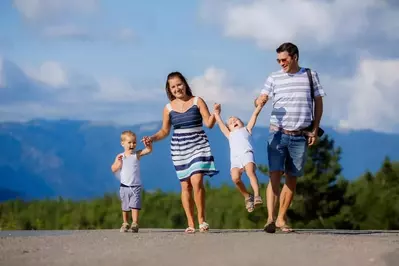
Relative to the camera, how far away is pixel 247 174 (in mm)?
10953

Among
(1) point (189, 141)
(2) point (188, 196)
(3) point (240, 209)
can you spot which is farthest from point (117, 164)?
(3) point (240, 209)

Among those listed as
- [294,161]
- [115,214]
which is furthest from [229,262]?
[115,214]

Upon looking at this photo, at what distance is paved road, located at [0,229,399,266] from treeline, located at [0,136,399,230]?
42.3ft

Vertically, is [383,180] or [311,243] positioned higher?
[383,180]

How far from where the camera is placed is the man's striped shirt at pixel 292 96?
1059 centimetres

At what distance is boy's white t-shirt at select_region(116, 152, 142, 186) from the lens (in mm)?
11805

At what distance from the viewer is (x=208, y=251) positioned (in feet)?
28.3

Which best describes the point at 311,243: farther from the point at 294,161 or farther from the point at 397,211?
the point at 397,211

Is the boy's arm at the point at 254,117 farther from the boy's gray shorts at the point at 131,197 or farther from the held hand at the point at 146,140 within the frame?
the boy's gray shorts at the point at 131,197

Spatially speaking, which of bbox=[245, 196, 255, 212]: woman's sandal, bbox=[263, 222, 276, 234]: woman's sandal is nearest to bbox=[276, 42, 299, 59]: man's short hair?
bbox=[245, 196, 255, 212]: woman's sandal

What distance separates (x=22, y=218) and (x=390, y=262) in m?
16.6

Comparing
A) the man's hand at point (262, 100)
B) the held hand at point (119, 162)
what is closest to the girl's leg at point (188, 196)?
the held hand at point (119, 162)

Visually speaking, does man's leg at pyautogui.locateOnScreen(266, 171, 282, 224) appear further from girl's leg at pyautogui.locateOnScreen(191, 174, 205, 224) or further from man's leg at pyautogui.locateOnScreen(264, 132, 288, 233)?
girl's leg at pyautogui.locateOnScreen(191, 174, 205, 224)

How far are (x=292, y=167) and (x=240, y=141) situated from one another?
65cm
